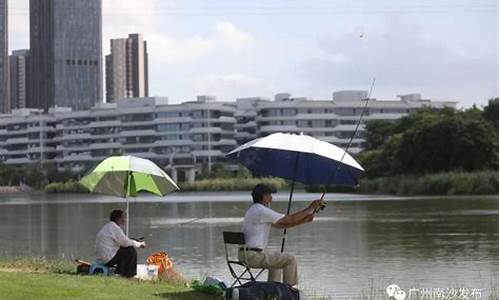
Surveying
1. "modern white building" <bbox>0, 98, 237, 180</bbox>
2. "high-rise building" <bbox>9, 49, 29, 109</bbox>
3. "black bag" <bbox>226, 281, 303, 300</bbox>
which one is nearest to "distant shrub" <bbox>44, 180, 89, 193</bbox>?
"modern white building" <bbox>0, 98, 237, 180</bbox>

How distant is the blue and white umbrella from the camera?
1078 centimetres

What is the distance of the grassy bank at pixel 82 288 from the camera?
988cm

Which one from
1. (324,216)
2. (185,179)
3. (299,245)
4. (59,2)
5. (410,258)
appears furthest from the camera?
(59,2)

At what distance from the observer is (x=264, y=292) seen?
9.91 m

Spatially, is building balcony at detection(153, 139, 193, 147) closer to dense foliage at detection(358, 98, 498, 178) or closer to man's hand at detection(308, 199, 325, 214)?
dense foliage at detection(358, 98, 498, 178)

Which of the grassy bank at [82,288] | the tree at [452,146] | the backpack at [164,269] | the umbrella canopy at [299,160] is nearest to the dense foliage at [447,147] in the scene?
the tree at [452,146]

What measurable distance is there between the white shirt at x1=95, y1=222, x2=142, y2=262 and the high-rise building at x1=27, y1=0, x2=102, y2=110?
158 metres

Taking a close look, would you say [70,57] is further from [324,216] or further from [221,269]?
[221,269]

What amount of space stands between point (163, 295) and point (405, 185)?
65179 millimetres

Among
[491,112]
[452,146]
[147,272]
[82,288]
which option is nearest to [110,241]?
[147,272]

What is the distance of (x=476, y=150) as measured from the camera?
72375mm

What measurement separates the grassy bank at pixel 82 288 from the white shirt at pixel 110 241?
499mm

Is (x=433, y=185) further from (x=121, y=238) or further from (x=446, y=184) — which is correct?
(x=121, y=238)

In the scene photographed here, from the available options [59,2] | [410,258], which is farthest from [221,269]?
[59,2]
